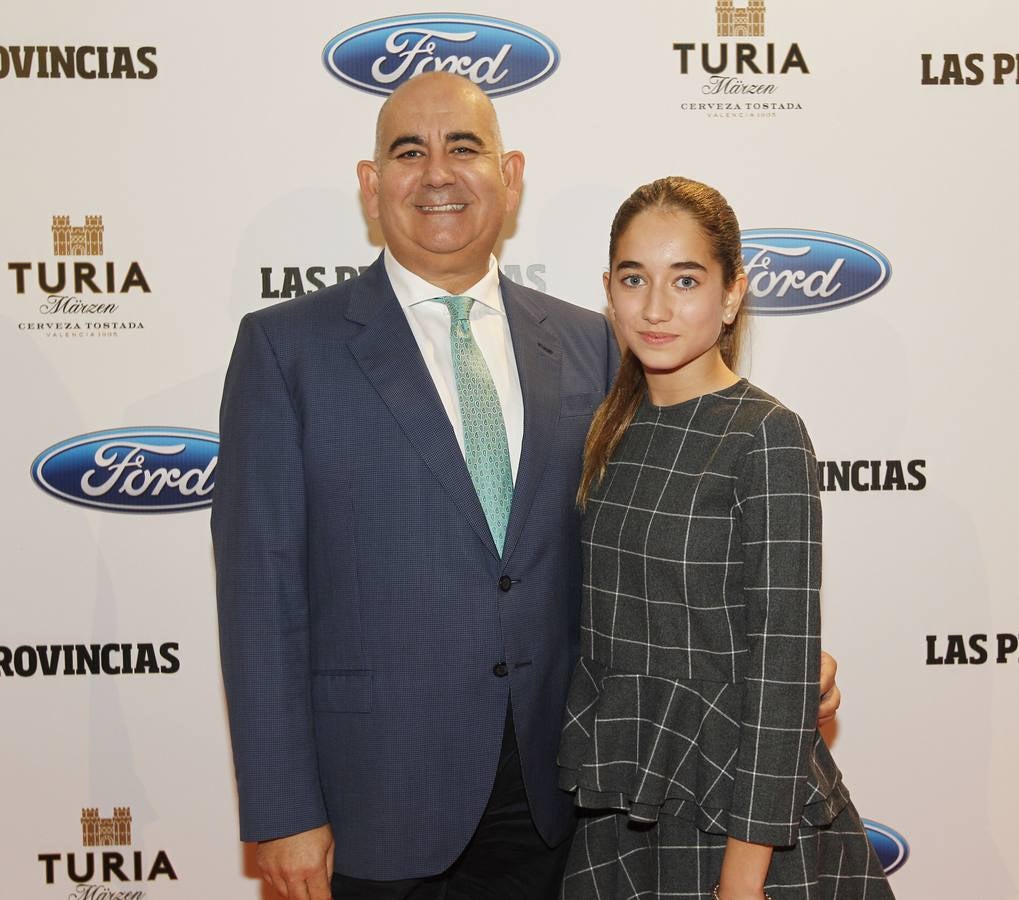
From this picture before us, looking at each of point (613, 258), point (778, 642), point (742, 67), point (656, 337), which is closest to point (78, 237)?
point (613, 258)

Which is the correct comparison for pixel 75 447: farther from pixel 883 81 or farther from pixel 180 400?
pixel 883 81

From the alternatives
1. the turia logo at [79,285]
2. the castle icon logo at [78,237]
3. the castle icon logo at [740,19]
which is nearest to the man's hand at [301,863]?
the turia logo at [79,285]

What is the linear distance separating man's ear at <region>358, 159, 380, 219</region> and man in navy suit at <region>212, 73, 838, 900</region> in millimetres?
329

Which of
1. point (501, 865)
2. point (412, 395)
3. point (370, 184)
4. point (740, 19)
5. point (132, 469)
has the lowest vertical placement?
point (501, 865)

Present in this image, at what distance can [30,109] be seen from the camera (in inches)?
107

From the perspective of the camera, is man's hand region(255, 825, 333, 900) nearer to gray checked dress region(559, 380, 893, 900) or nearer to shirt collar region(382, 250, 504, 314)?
gray checked dress region(559, 380, 893, 900)

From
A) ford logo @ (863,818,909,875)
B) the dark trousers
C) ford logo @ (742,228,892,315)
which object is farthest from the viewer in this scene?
ford logo @ (863,818,909,875)

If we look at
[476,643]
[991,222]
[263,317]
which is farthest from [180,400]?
[991,222]

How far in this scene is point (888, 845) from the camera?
117 inches

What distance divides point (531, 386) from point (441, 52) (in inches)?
47.4

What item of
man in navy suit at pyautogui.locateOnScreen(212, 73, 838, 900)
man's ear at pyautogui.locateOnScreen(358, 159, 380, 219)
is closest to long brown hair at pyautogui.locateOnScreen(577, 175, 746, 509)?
man in navy suit at pyautogui.locateOnScreen(212, 73, 838, 900)

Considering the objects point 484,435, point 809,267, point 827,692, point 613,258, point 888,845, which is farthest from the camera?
point 888,845

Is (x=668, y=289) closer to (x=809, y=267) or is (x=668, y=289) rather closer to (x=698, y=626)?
(x=698, y=626)

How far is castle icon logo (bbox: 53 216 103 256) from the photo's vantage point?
108 inches
